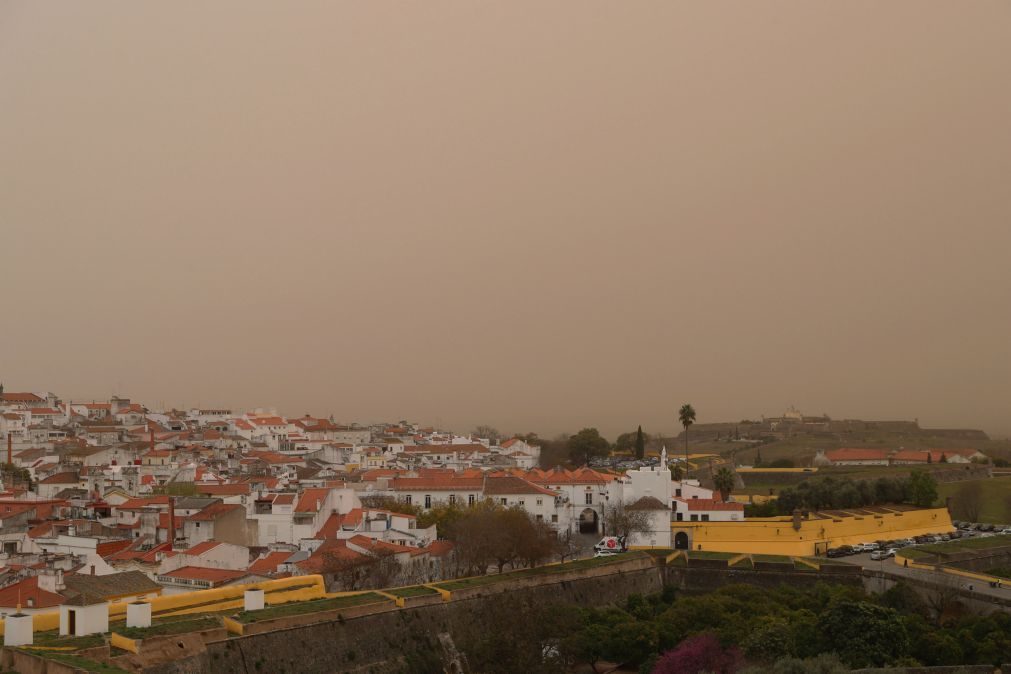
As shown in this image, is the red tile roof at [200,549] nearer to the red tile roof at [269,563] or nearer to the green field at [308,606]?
the red tile roof at [269,563]

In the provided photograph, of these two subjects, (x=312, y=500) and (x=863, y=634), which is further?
(x=312, y=500)

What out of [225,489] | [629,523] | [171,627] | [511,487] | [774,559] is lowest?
[774,559]

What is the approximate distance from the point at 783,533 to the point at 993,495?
18057 millimetres

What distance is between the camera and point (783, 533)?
3303 cm

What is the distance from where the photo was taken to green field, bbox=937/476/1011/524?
41562mm

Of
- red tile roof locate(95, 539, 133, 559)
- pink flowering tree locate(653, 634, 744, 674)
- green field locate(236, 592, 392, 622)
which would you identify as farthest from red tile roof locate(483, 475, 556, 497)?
pink flowering tree locate(653, 634, 744, 674)

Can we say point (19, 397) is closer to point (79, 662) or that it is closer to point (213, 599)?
point (213, 599)

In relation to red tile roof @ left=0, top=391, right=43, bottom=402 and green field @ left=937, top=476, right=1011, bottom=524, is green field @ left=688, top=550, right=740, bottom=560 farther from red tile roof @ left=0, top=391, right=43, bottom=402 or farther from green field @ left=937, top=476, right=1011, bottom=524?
red tile roof @ left=0, top=391, right=43, bottom=402

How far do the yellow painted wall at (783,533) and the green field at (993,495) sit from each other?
343 inches

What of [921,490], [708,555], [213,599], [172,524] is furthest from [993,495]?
[213,599]

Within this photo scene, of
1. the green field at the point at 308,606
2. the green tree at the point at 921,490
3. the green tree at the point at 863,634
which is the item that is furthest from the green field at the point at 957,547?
the green field at the point at 308,606

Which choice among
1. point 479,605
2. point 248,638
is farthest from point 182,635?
point 479,605

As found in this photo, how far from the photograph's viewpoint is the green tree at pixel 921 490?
127 ft

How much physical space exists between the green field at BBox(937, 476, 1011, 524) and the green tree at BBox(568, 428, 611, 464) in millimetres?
20113
